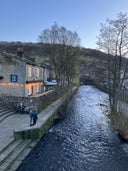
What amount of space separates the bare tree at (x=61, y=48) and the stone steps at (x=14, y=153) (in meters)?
38.7

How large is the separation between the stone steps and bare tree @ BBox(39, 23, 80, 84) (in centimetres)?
3869

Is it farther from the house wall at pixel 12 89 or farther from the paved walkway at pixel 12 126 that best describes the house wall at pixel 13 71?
the paved walkway at pixel 12 126

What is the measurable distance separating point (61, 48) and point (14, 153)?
143 feet

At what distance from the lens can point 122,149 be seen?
23.1 m

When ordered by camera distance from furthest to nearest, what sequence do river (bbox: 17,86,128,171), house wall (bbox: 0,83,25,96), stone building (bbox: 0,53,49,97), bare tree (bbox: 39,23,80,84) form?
bare tree (bbox: 39,23,80,84), stone building (bbox: 0,53,49,97), house wall (bbox: 0,83,25,96), river (bbox: 17,86,128,171)

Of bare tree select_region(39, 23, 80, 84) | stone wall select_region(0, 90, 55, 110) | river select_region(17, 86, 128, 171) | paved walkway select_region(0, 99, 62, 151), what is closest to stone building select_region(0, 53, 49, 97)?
stone wall select_region(0, 90, 55, 110)

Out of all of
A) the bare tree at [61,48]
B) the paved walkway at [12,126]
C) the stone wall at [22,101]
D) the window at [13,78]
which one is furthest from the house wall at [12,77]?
the bare tree at [61,48]

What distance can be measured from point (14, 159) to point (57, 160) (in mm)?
3075

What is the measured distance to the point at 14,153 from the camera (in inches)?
790

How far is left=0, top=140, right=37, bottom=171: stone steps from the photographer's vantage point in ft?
58.1

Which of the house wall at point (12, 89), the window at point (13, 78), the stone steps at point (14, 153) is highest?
the window at point (13, 78)

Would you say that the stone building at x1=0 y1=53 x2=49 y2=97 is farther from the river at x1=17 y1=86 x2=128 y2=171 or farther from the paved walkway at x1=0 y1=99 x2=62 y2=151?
the river at x1=17 y1=86 x2=128 y2=171

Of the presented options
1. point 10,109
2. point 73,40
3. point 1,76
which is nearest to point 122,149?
point 10,109

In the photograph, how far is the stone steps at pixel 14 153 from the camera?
1771cm
